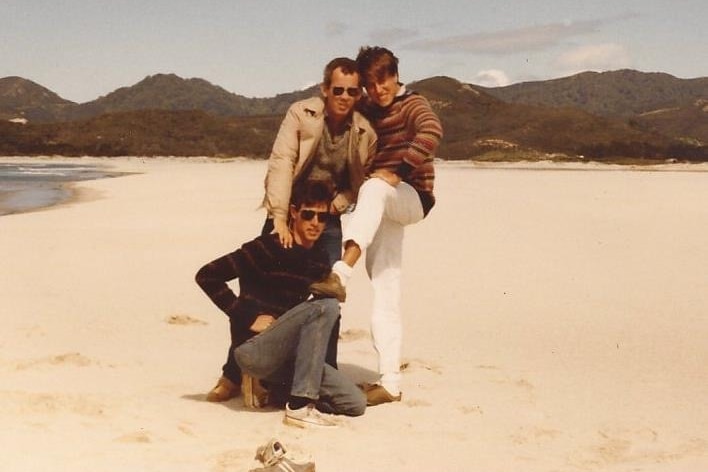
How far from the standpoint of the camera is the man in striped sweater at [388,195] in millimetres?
4227

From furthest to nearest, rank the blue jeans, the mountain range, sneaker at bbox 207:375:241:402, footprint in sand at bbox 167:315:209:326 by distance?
the mountain range
footprint in sand at bbox 167:315:209:326
sneaker at bbox 207:375:241:402
the blue jeans

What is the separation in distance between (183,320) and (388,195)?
289 cm

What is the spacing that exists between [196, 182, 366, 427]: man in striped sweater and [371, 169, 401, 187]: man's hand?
1.01 feet

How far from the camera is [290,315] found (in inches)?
162

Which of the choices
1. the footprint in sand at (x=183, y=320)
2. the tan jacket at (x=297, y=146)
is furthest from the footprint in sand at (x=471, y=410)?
the footprint in sand at (x=183, y=320)

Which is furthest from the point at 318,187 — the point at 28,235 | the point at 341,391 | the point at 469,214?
the point at 469,214

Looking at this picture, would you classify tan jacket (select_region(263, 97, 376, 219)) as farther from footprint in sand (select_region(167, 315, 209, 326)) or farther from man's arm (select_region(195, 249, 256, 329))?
footprint in sand (select_region(167, 315, 209, 326))

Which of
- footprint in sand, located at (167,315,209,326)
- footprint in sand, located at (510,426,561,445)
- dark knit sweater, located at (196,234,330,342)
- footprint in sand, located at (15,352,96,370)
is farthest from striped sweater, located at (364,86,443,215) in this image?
footprint in sand, located at (167,315,209,326)

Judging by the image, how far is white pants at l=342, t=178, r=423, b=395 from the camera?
13.9 ft

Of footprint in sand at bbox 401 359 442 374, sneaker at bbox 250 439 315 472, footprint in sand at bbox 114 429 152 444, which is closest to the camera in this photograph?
sneaker at bbox 250 439 315 472

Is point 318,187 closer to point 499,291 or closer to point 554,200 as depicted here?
point 499,291

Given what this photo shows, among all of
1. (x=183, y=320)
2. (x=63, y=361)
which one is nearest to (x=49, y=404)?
(x=63, y=361)

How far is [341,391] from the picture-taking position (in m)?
4.23

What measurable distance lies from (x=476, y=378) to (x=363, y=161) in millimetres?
1658
